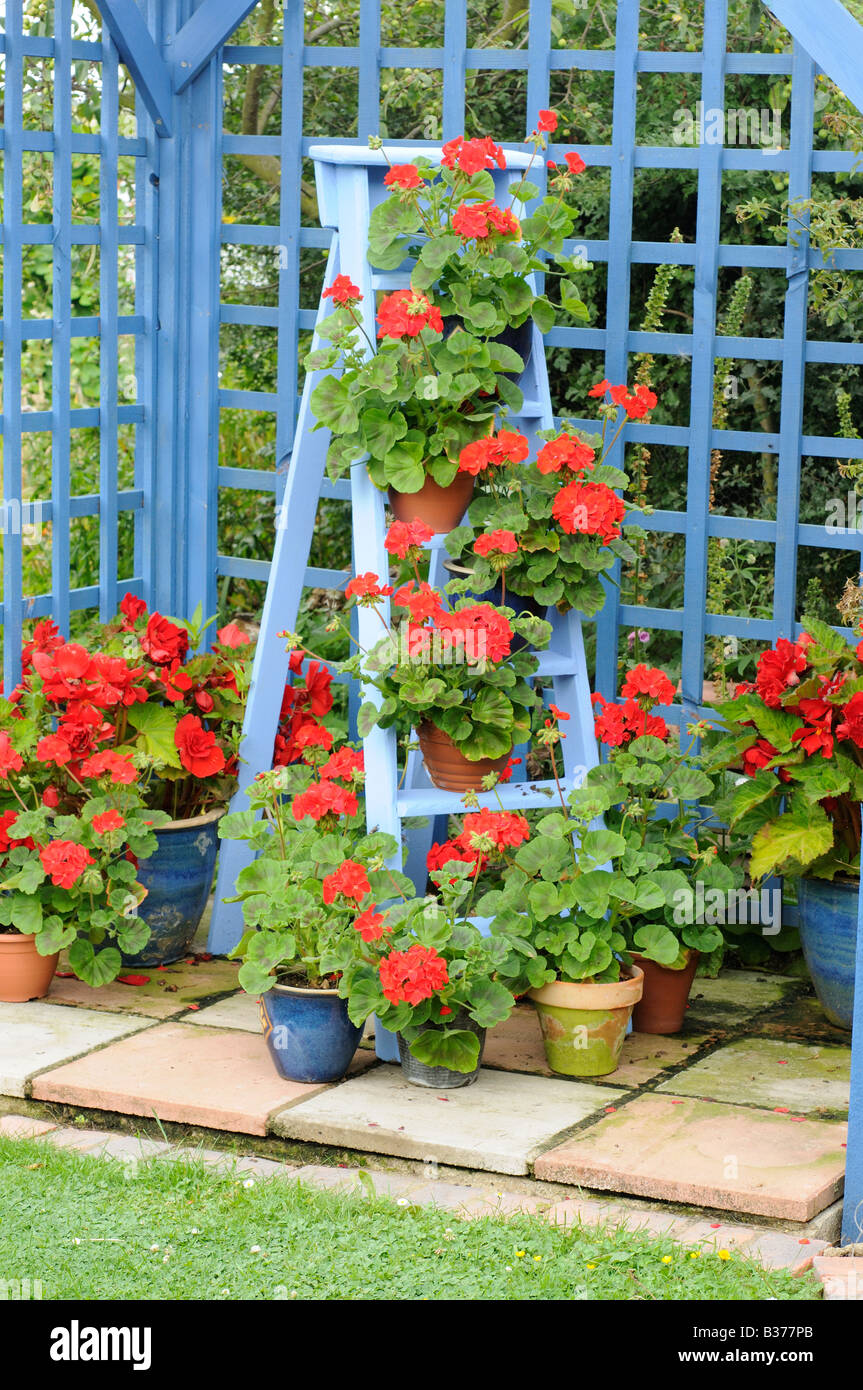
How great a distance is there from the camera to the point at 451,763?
3.70 metres

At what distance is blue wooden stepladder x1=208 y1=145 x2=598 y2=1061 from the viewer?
12.0ft

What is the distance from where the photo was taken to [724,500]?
5.80 metres

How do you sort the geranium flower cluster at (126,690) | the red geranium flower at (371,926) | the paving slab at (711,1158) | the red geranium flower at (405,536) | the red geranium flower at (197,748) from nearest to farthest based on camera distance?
the paving slab at (711,1158) → the red geranium flower at (371,926) → the red geranium flower at (405,536) → the geranium flower cluster at (126,690) → the red geranium flower at (197,748)

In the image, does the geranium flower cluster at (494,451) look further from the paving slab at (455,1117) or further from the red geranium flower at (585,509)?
the paving slab at (455,1117)

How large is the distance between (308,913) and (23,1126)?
666 millimetres

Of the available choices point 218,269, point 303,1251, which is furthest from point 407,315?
point 303,1251

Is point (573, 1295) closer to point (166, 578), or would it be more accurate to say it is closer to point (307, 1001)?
point (307, 1001)

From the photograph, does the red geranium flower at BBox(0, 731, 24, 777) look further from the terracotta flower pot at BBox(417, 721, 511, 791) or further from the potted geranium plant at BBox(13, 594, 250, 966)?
the terracotta flower pot at BBox(417, 721, 511, 791)

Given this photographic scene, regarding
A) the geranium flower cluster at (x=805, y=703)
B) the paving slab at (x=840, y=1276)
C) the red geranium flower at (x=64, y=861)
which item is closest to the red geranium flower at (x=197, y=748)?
the red geranium flower at (x=64, y=861)

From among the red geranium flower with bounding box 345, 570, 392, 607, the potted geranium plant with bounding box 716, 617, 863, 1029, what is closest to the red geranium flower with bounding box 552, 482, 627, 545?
the red geranium flower with bounding box 345, 570, 392, 607

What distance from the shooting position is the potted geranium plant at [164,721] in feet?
13.2

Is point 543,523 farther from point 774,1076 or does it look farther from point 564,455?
point 774,1076

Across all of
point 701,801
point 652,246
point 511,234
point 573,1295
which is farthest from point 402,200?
point 573,1295

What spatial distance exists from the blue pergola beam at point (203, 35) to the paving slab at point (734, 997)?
263cm
